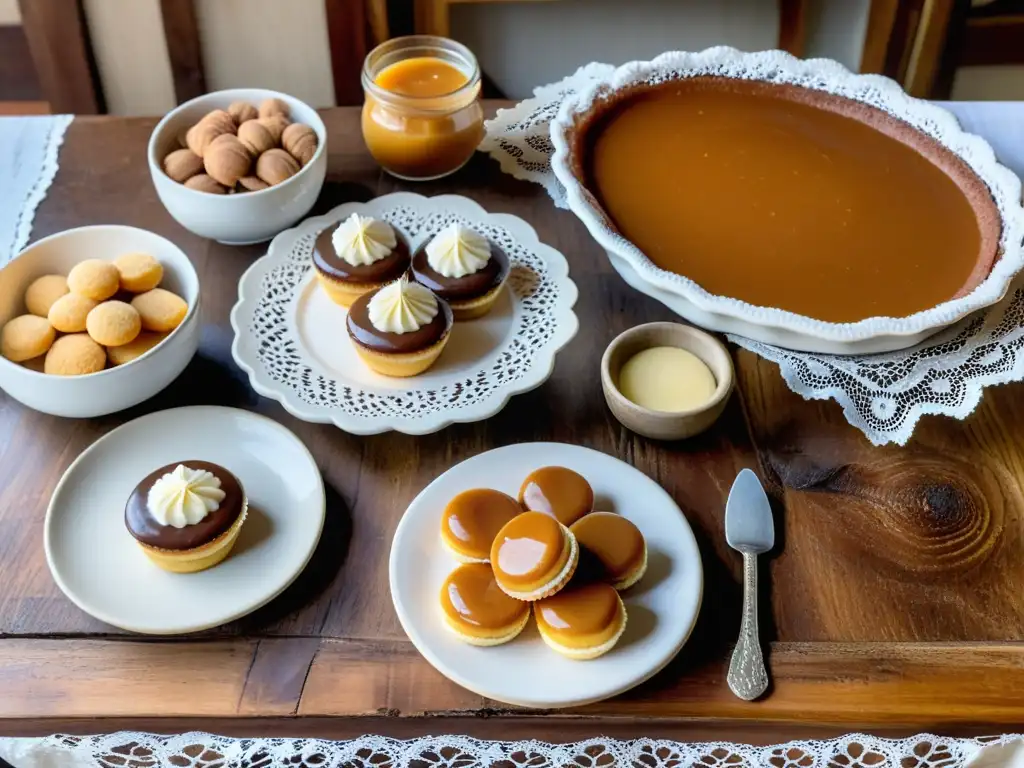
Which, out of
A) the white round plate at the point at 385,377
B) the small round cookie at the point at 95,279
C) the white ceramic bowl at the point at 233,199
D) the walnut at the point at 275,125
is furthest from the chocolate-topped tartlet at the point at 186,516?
the walnut at the point at 275,125

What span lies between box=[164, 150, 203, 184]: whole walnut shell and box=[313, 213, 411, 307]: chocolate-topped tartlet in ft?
0.57

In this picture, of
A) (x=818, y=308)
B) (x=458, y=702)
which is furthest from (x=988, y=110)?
(x=458, y=702)

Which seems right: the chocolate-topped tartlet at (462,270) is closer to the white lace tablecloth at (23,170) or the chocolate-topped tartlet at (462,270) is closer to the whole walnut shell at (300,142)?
the whole walnut shell at (300,142)

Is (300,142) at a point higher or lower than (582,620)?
higher

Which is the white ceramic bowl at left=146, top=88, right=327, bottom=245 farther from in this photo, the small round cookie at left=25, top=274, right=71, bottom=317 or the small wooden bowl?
the small wooden bowl

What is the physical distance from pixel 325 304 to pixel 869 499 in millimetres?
555

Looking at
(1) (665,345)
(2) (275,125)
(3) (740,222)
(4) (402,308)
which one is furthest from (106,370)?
(3) (740,222)

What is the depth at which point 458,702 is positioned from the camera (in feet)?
2.40

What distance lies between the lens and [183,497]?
2.53ft

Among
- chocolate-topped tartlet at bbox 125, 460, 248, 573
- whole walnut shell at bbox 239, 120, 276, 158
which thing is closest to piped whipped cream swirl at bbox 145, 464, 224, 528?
chocolate-topped tartlet at bbox 125, 460, 248, 573

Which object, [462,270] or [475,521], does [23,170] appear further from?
[475,521]

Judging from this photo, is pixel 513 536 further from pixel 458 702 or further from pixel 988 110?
pixel 988 110

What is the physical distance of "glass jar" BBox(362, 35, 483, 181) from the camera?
1092 millimetres

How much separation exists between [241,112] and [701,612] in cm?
75
